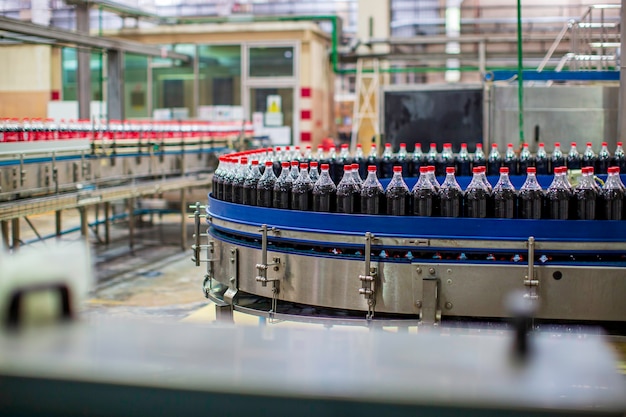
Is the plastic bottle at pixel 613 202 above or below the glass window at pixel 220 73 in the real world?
below

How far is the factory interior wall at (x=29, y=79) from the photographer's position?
35.9 feet

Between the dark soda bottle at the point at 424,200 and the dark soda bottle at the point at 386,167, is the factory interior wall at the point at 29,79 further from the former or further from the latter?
the dark soda bottle at the point at 424,200

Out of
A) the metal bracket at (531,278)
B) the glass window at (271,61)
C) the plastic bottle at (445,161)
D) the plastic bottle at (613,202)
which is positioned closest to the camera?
the metal bracket at (531,278)

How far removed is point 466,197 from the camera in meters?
2.90

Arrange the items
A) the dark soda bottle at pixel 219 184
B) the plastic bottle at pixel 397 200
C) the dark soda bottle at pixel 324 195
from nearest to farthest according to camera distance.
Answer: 1. the plastic bottle at pixel 397 200
2. the dark soda bottle at pixel 324 195
3. the dark soda bottle at pixel 219 184

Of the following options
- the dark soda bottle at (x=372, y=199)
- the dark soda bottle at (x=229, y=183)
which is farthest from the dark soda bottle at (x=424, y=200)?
the dark soda bottle at (x=229, y=183)

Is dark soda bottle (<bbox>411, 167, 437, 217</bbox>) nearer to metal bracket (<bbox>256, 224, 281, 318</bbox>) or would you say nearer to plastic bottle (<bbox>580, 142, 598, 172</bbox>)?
metal bracket (<bbox>256, 224, 281, 318</bbox>)

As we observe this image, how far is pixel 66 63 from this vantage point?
42.0 feet

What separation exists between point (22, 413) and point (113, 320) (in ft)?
0.47

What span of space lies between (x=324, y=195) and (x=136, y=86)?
10.6 m

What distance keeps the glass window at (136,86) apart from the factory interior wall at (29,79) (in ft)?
4.00

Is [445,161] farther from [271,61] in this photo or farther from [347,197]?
[271,61]

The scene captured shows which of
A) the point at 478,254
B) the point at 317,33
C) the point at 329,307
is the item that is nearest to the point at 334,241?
the point at 329,307

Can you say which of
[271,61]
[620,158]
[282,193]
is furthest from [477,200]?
[271,61]
